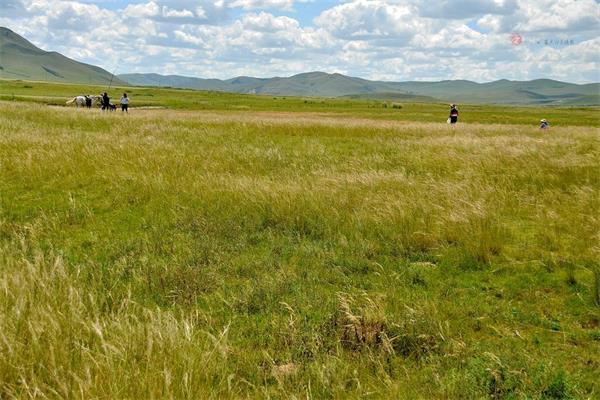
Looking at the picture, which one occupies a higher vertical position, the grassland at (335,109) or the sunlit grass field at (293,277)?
the grassland at (335,109)

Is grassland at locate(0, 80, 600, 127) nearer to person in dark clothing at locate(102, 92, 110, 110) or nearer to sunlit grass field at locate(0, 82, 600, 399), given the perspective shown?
person in dark clothing at locate(102, 92, 110, 110)

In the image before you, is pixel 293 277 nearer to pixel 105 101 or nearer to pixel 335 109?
pixel 105 101

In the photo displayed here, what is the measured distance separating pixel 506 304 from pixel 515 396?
6.94ft

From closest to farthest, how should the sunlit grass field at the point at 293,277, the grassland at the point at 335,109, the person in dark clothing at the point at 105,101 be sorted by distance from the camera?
the sunlit grass field at the point at 293,277, the person in dark clothing at the point at 105,101, the grassland at the point at 335,109

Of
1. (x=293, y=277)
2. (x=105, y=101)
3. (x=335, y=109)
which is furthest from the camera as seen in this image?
(x=335, y=109)

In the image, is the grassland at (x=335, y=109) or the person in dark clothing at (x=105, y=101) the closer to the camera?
the person in dark clothing at (x=105, y=101)

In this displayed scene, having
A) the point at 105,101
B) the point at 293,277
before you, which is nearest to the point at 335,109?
the point at 105,101

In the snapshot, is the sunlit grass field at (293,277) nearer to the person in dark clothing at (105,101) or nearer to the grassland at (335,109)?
the person in dark clothing at (105,101)

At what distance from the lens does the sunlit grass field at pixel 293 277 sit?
4062mm

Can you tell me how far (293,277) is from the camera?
6.79 metres

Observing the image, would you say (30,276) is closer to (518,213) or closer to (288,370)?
(288,370)

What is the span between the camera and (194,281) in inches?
256

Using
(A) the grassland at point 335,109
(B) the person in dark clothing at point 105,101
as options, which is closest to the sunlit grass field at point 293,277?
(B) the person in dark clothing at point 105,101

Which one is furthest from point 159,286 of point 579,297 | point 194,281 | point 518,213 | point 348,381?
point 518,213
